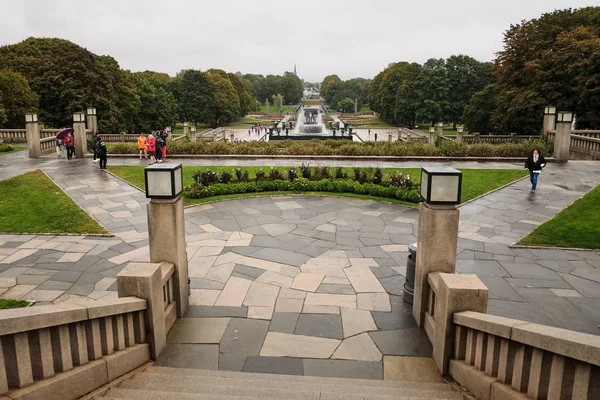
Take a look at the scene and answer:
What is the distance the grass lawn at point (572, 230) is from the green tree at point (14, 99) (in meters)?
33.6

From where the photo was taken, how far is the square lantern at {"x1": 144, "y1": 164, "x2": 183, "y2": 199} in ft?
18.2

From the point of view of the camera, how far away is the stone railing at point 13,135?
28281 mm

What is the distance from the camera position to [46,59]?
39.6 metres

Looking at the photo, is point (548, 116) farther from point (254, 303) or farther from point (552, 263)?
point (254, 303)

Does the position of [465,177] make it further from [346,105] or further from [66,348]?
[346,105]

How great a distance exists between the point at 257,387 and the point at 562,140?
2143 centimetres

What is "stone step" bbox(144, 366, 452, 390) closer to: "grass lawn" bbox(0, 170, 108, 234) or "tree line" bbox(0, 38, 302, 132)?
"grass lawn" bbox(0, 170, 108, 234)

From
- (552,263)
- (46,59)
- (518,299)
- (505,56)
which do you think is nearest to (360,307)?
(518,299)

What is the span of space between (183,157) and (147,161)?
6.52 ft

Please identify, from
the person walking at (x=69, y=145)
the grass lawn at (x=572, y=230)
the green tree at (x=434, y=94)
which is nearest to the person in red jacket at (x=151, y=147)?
the person walking at (x=69, y=145)

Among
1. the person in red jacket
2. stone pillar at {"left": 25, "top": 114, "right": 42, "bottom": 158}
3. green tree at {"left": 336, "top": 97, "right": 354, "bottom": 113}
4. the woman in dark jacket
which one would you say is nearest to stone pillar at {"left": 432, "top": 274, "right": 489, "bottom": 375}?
the woman in dark jacket

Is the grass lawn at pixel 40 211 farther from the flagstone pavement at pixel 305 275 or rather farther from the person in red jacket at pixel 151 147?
the person in red jacket at pixel 151 147

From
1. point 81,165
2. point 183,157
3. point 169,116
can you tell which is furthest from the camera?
point 169,116

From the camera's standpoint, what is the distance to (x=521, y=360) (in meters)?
3.50
